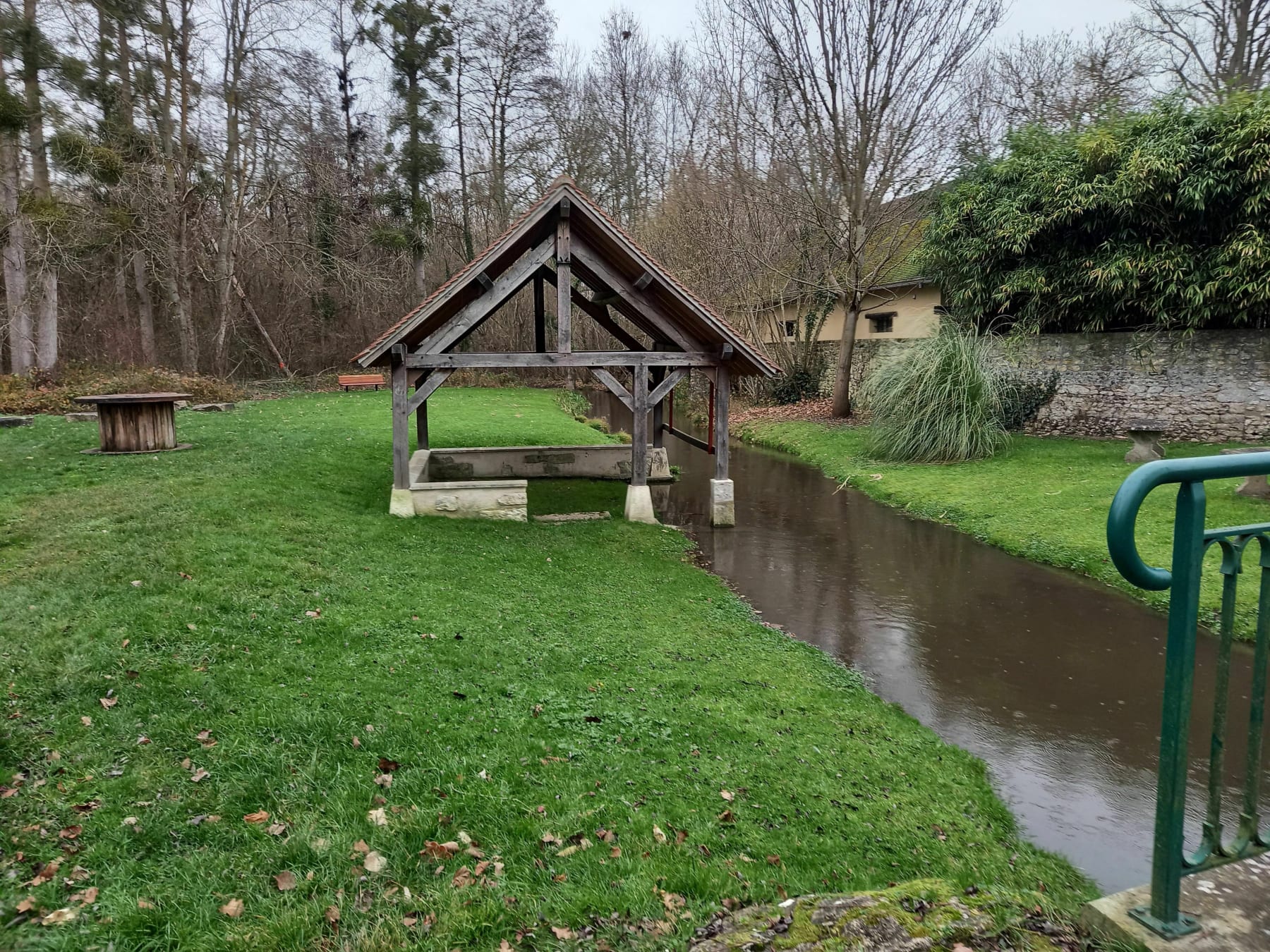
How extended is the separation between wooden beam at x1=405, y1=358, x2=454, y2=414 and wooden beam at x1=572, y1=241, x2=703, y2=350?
7.73ft

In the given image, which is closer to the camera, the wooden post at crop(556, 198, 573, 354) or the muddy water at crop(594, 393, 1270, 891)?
the muddy water at crop(594, 393, 1270, 891)

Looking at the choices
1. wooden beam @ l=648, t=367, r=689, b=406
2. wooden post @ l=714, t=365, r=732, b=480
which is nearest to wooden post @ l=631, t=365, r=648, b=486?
wooden beam @ l=648, t=367, r=689, b=406

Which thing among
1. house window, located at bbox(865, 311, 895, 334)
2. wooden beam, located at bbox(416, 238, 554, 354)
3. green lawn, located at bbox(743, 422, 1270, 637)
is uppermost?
house window, located at bbox(865, 311, 895, 334)

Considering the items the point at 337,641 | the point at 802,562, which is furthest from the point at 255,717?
the point at 802,562

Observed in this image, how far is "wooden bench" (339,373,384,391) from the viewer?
1029 inches

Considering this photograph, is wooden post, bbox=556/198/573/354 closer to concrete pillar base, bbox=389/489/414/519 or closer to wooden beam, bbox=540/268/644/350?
wooden beam, bbox=540/268/644/350

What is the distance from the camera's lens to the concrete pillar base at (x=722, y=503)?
443 inches

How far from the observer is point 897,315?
23750 mm

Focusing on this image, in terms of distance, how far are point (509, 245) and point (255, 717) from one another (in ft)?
22.1

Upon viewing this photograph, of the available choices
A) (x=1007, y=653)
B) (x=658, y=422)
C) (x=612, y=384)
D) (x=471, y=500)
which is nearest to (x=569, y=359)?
(x=612, y=384)

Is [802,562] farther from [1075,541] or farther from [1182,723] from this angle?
[1182,723]

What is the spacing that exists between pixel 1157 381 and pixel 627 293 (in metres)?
12.5

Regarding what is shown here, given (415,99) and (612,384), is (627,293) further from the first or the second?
(415,99)

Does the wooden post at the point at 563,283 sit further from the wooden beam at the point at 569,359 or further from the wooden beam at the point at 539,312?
the wooden beam at the point at 539,312
